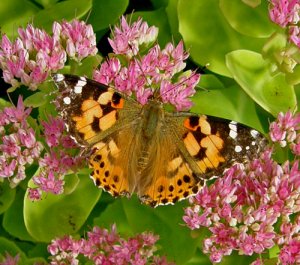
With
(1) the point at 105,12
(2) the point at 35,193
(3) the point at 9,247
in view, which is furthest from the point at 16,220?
(1) the point at 105,12

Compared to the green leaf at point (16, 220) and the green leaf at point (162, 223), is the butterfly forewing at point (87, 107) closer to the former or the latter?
the green leaf at point (162, 223)

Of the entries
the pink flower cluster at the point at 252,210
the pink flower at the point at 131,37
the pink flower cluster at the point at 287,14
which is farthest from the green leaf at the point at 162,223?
the pink flower cluster at the point at 287,14

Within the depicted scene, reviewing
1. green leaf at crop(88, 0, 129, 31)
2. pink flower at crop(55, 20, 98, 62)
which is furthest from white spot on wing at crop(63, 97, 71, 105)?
green leaf at crop(88, 0, 129, 31)

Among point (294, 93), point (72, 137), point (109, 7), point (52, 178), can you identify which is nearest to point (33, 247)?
point (52, 178)

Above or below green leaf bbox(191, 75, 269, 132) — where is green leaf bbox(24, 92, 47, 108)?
above

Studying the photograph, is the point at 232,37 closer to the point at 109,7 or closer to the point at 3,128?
the point at 109,7

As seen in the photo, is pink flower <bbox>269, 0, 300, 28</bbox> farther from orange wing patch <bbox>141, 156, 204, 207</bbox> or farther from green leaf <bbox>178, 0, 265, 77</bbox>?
orange wing patch <bbox>141, 156, 204, 207</bbox>
